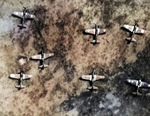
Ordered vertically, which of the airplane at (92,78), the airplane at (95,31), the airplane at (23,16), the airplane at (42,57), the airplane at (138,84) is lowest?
the airplane at (138,84)

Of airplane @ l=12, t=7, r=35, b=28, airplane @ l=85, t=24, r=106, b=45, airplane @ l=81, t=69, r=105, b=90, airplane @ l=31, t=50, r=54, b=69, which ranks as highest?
airplane @ l=12, t=7, r=35, b=28

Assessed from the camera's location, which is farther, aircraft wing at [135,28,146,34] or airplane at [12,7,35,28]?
aircraft wing at [135,28,146,34]

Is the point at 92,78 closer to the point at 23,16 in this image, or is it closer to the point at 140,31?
the point at 140,31

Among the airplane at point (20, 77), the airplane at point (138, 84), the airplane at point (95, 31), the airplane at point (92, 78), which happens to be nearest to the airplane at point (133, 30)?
the airplane at point (95, 31)

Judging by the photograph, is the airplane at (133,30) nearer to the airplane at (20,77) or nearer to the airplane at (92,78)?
the airplane at (92,78)

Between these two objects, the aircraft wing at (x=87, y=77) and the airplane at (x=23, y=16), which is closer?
the airplane at (x=23, y=16)

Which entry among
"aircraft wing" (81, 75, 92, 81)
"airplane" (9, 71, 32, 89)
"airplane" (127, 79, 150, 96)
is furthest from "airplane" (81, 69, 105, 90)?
"airplane" (9, 71, 32, 89)

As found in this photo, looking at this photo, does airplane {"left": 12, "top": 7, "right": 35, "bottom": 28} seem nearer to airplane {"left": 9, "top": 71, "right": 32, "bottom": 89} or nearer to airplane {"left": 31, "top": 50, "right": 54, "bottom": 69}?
airplane {"left": 31, "top": 50, "right": 54, "bottom": 69}

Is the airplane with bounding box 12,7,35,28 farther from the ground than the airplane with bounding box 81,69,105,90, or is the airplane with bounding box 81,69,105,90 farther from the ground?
the airplane with bounding box 12,7,35,28

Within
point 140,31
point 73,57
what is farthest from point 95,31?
point 140,31

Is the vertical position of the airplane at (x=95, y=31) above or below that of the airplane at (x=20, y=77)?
above
